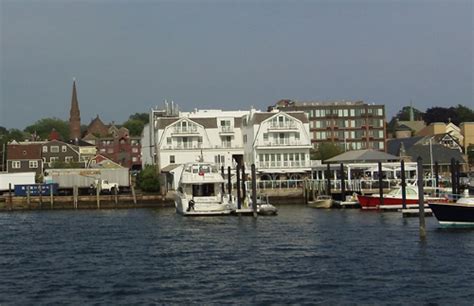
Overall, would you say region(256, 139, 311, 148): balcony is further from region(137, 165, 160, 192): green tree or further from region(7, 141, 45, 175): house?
region(7, 141, 45, 175): house

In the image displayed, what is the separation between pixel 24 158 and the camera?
126375 millimetres

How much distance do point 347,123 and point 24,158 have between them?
181 ft

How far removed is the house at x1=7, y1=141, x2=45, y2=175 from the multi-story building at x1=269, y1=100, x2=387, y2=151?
1689 inches

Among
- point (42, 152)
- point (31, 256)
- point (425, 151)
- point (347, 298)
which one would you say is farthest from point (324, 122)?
point (347, 298)

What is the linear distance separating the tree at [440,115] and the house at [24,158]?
10178cm

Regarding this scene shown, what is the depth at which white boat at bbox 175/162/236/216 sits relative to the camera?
213ft

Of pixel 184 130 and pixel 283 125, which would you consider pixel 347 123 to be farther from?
pixel 184 130

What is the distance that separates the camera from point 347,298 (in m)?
28.7

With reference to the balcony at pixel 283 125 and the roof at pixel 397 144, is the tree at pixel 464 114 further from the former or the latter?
the balcony at pixel 283 125

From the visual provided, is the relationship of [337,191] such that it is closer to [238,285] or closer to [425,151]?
[425,151]

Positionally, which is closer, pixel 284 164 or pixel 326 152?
pixel 284 164

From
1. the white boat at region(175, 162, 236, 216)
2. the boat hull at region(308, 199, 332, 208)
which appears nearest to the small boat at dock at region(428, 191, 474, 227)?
the white boat at region(175, 162, 236, 216)

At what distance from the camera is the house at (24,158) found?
411 feet

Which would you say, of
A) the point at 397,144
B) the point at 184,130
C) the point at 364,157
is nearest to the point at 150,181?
the point at 184,130
